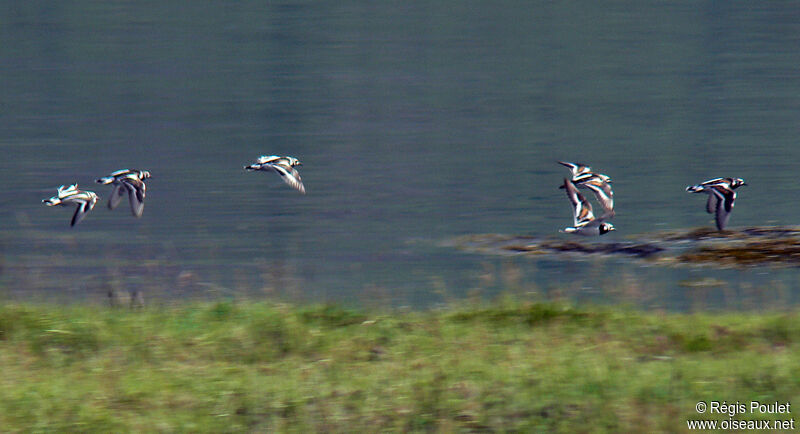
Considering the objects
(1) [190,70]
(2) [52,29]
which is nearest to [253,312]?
(1) [190,70]

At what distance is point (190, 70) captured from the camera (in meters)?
40.8

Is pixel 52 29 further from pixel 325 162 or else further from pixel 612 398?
pixel 612 398

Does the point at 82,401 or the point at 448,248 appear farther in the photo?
the point at 448,248

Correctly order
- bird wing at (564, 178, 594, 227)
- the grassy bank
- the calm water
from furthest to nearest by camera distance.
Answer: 1. the calm water
2. bird wing at (564, 178, 594, 227)
3. the grassy bank

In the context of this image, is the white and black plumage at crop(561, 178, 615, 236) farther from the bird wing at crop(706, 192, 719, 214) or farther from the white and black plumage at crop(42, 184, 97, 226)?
the white and black plumage at crop(42, 184, 97, 226)

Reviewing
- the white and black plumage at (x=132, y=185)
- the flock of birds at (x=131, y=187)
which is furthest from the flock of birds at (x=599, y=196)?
the white and black plumage at (x=132, y=185)

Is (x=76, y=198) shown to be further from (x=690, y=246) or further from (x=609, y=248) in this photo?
(x=690, y=246)

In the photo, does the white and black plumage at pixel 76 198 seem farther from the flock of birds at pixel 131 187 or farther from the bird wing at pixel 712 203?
the bird wing at pixel 712 203

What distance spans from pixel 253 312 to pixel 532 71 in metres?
33.0

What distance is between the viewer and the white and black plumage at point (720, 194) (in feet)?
47.5

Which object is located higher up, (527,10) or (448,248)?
(527,10)

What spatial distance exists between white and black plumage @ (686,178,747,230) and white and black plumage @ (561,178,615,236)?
48.9 inches

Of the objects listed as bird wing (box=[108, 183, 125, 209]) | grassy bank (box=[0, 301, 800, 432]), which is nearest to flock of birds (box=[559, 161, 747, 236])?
grassy bank (box=[0, 301, 800, 432])

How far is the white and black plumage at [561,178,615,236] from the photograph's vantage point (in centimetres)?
1452
